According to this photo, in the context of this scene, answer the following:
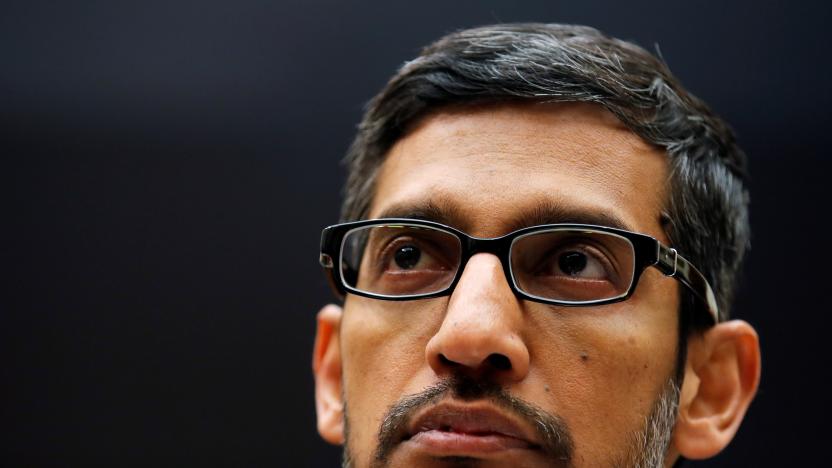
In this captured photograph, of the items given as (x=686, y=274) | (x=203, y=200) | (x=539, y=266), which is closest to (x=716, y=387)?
(x=686, y=274)

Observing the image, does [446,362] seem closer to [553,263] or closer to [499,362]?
[499,362]

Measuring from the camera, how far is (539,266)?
1.41 metres

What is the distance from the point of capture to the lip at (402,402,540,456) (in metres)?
1.27

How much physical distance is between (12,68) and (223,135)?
2.17ft

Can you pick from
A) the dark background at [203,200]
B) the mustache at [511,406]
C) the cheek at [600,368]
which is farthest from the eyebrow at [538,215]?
the dark background at [203,200]

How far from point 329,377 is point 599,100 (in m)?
0.82

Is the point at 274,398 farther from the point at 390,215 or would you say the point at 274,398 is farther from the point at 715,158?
the point at 715,158

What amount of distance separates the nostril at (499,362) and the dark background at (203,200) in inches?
49.3

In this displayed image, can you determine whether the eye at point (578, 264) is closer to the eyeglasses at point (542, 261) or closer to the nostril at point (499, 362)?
the eyeglasses at point (542, 261)

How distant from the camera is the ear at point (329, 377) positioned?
173cm

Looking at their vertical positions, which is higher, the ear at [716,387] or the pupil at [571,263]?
the pupil at [571,263]

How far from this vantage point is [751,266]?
8.02 feet

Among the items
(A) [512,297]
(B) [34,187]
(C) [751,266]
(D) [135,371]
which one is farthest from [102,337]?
(C) [751,266]

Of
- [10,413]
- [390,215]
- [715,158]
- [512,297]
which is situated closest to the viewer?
[512,297]
